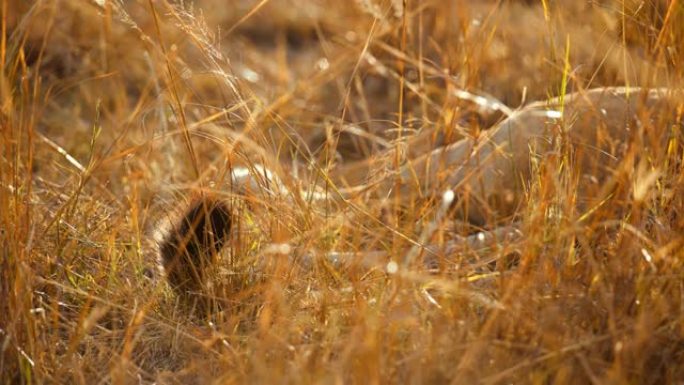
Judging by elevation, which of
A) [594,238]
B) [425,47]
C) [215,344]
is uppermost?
[594,238]

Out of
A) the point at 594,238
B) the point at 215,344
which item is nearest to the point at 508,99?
the point at 594,238

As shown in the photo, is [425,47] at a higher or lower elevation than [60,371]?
lower

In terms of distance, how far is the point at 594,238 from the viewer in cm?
154

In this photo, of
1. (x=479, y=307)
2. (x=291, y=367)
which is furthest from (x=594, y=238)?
(x=291, y=367)

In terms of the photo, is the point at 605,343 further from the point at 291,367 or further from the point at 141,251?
the point at 141,251

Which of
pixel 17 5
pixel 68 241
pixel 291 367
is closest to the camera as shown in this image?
pixel 291 367

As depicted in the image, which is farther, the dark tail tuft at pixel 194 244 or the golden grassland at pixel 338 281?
the dark tail tuft at pixel 194 244

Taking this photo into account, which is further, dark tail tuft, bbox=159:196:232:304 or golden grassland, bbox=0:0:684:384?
dark tail tuft, bbox=159:196:232:304

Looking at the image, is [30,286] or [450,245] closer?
[30,286]

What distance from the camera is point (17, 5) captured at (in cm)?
332

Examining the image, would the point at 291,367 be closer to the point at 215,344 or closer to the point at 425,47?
the point at 215,344

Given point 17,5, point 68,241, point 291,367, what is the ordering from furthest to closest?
1. point 17,5
2. point 68,241
3. point 291,367

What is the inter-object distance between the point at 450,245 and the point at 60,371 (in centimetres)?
72

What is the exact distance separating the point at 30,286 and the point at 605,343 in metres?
0.82
